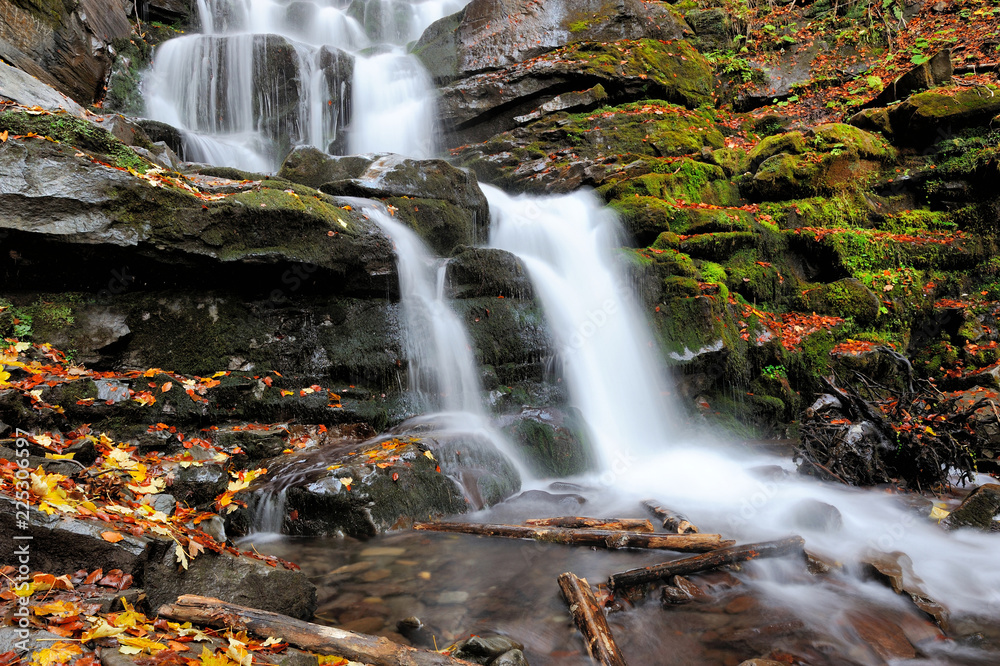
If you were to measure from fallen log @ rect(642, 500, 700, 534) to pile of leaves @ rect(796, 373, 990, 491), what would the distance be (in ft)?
7.49

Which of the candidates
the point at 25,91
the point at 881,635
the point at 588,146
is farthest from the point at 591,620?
the point at 588,146

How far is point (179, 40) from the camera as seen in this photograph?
13.7m

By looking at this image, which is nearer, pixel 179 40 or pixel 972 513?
pixel 972 513

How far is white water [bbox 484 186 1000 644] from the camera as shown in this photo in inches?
145

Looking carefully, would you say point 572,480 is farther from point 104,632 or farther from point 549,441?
point 104,632

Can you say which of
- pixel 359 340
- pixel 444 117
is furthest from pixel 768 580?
pixel 444 117

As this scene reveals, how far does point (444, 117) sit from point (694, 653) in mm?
13879

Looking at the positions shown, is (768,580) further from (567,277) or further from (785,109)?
(785,109)

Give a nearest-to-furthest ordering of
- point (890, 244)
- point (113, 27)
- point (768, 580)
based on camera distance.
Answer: point (768, 580) → point (890, 244) → point (113, 27)

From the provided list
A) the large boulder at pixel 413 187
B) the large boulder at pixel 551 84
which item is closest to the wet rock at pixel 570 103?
the large boulder at pixel 551 84

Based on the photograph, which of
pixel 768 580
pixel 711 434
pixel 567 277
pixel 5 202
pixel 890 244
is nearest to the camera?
pixel 768 580

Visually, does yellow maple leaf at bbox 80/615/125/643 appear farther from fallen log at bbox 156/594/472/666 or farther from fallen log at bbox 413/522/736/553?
fallen log at bbox 413/522/736/553

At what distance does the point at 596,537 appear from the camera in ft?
13.6

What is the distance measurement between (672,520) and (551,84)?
12883mm
